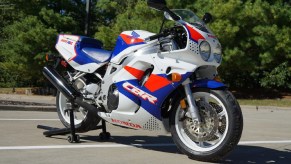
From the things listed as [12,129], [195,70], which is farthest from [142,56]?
[12,129]

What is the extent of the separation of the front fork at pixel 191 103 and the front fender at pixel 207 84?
0.10m

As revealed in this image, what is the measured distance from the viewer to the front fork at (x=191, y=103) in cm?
496

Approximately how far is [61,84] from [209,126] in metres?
2.49

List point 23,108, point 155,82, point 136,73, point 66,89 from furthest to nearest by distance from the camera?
point 23,108 → point 66,89 → point 136,73 → point 155,82

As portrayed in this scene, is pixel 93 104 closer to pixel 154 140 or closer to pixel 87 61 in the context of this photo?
pixel 87 61

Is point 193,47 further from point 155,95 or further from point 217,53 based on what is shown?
point 155,95

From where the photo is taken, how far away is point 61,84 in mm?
6457

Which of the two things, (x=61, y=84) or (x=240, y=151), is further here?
(x=61, y=84)

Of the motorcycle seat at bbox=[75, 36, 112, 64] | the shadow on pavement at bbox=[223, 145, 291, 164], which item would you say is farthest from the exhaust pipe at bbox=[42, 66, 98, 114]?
the shadow on pavement at bbox=[223, 145, 291, 164]

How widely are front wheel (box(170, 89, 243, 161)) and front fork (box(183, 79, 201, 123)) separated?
0.29 feet

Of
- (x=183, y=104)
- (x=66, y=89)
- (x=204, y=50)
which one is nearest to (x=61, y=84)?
(x=66, y=89)

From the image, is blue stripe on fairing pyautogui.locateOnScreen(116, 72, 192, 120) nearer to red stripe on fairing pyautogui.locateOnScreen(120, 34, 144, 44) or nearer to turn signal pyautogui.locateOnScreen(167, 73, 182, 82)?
turn signal pyautogui.locateOnScreen(167, 73, 182, 82)

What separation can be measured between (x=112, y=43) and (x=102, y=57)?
1691 cm

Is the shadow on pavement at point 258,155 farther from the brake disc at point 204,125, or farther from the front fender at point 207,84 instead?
the front fender at point 207,84
